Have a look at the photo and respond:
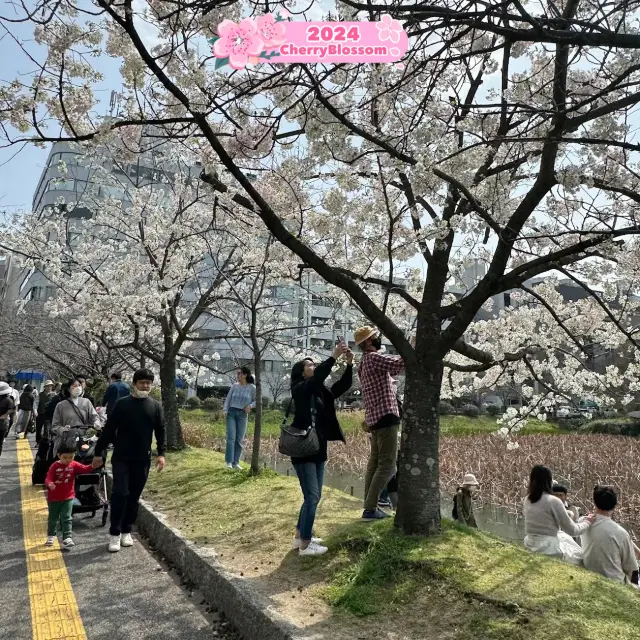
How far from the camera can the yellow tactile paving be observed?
3.30 metres

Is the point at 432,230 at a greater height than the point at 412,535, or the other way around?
the point at 432,230

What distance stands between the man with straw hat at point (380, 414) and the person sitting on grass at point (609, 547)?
1731 mm

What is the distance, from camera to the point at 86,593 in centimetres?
390

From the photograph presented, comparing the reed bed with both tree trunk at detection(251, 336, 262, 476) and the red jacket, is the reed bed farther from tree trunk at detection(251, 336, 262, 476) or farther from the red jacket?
the red jacket

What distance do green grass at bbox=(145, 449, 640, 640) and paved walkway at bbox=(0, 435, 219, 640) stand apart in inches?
21.2

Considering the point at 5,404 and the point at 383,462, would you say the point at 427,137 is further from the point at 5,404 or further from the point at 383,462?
the point at 5,404

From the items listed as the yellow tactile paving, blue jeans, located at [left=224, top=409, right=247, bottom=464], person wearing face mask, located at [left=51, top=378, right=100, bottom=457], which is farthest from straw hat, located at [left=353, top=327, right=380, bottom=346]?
blue jeans, located at [left=224, top=409, right=247, bottom=464]

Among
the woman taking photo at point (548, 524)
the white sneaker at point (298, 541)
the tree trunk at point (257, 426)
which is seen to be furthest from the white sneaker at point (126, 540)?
the woman taking photo at point (548, 524)

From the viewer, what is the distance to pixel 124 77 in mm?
4422

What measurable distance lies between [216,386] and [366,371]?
122 ft

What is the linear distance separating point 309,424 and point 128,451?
6.10 ft

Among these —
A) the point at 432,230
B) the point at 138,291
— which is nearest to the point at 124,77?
the point at 432,230

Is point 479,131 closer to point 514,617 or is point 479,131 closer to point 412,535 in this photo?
point 412,535

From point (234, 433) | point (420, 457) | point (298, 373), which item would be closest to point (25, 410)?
point (234, 433)
